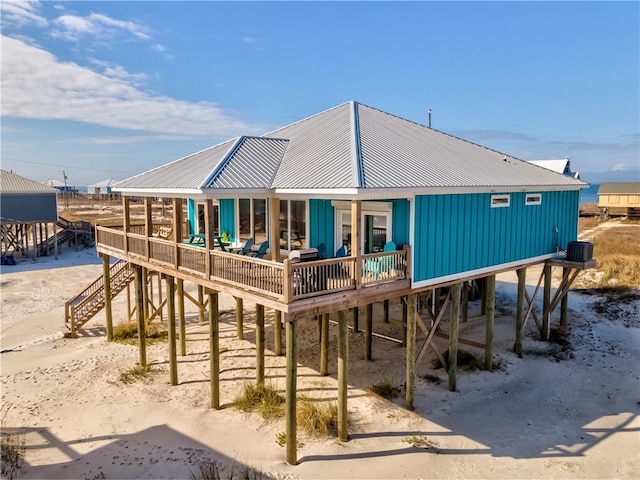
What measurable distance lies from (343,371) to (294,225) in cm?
526

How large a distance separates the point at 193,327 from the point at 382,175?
40.0ft

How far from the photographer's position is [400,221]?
1222 centimetres

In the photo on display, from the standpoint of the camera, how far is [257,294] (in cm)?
1069

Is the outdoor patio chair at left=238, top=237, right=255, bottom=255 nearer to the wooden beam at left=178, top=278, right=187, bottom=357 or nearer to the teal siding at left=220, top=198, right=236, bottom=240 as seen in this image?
the teal siding at left=220, top=198, right=236, bottom=240

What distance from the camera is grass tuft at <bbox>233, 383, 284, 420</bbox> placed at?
12.3 m

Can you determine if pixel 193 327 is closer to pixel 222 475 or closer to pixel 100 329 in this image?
pixel 100 329

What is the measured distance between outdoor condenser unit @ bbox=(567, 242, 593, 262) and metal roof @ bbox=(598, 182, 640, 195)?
49.3 meters

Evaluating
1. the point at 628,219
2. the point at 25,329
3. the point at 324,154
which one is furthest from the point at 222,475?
the point at 628,219

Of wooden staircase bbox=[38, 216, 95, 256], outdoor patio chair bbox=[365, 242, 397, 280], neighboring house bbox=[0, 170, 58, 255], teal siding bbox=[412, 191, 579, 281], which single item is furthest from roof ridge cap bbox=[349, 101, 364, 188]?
wooden staircase bbox=[38, 216, 95, 256]

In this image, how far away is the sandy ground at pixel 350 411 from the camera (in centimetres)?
1031

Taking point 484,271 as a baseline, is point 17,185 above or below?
above

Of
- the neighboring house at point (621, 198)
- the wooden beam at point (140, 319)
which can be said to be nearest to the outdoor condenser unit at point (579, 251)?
the wooden beam at point (140, 319)

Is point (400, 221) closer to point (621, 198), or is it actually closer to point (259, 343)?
point (259, 343)

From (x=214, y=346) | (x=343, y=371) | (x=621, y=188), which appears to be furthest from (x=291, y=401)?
(x=621, y=188)
